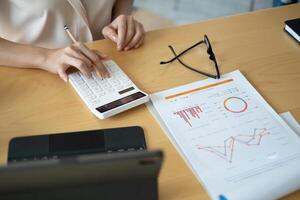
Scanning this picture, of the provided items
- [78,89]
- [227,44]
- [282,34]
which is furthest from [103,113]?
[282,34]

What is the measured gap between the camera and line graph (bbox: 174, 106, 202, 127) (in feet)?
2.82

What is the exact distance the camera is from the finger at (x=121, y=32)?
1042 millimetres

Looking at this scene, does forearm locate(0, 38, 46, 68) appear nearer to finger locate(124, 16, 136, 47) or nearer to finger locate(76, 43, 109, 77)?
finger locate(76, 43, 109, 77)

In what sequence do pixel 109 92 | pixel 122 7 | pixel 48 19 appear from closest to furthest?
pixel 109 92, pixel 48 19, pixel 122 7

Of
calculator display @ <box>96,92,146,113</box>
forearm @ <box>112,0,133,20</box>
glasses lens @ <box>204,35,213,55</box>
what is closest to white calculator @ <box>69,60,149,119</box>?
calculator display @ <box>96,92,146,113</box>

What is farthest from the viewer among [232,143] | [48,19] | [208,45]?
[48,19]

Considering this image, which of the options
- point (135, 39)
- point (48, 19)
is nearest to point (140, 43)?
point (135, 39)

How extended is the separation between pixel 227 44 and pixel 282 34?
0.57 feet

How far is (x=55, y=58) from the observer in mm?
968

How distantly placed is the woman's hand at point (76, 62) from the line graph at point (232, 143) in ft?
1.08

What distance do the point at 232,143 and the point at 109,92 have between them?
0.30m

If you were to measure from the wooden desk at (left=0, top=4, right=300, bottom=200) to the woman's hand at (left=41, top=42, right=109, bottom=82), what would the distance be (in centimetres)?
3

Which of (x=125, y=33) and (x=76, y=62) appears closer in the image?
(x=76, y=62)

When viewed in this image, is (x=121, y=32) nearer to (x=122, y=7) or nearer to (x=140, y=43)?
(x=140, y=43)
